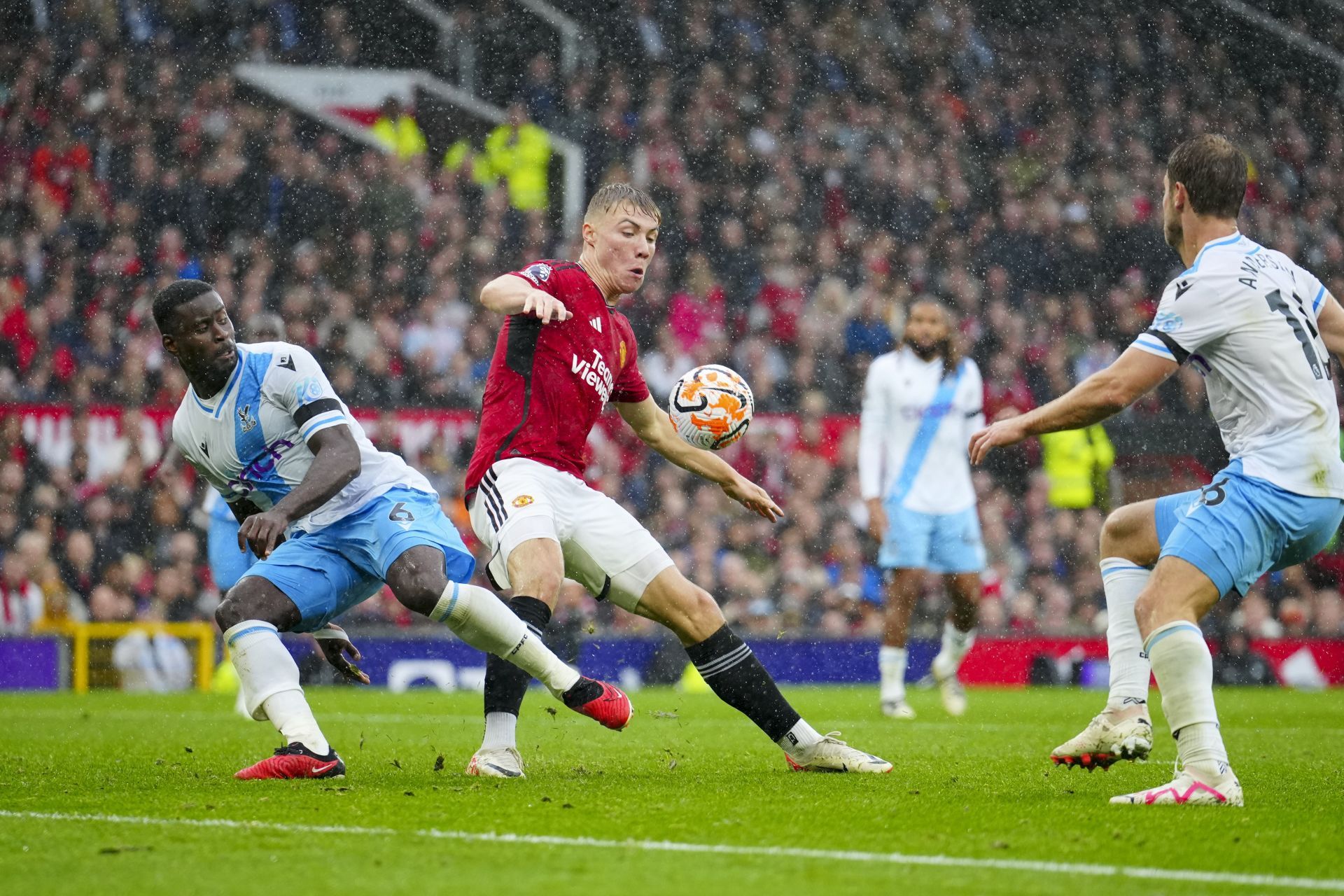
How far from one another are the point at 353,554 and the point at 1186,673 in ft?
9.90

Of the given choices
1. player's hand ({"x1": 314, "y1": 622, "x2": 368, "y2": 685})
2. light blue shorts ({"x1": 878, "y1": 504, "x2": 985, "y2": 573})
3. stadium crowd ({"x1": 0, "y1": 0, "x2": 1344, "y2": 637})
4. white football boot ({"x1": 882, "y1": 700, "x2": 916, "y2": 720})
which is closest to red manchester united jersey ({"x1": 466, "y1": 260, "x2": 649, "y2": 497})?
player's hand ({"x1": 314, "y1": 622, "x2": 368, "y2": 685})

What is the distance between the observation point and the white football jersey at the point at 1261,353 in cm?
491

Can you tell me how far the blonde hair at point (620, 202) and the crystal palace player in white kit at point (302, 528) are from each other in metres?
1.26

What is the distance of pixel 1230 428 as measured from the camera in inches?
203

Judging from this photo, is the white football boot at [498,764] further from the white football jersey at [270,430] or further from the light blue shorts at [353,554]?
the white football jersey at [270,430]

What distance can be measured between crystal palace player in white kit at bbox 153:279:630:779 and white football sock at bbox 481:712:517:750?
0.31m

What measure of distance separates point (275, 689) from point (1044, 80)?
17.6m

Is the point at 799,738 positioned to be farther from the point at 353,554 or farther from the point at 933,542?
the point at 933,542

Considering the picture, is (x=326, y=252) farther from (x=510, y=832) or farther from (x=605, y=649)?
(x=510, y=832)

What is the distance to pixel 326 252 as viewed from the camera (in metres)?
16.8

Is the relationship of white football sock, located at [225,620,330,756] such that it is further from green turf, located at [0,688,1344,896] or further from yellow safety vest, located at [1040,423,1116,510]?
yellow safety vest, located at [1040,423,1116,510]

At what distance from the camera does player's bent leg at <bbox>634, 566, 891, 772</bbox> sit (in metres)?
6.05

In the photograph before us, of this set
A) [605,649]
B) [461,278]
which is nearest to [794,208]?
[461,278]

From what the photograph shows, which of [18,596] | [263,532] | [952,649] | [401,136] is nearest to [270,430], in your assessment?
[263,532]
